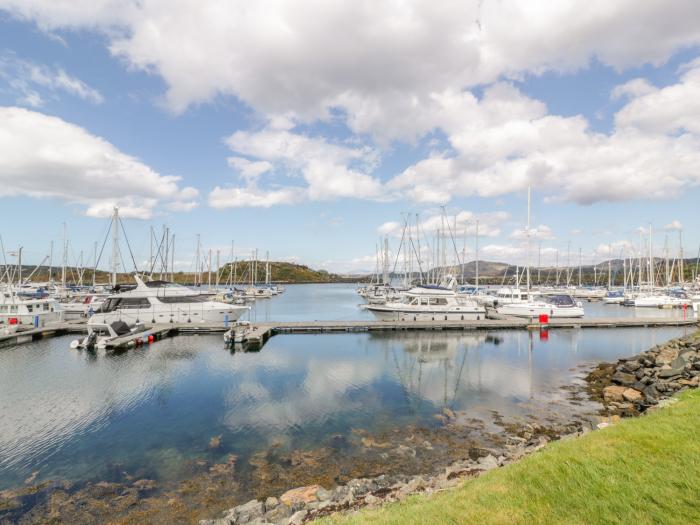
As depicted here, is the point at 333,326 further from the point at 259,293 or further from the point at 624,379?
the point at 259,293

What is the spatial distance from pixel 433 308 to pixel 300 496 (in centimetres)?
3823

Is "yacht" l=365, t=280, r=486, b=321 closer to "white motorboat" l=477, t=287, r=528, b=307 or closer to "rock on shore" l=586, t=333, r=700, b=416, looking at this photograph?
"white motorboat" l=477, t=287, r=528, b=307

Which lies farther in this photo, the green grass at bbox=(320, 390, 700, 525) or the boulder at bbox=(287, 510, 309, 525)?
the boulder at bbox=(287, 510, 309, 525)

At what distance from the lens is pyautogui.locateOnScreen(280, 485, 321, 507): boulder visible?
36.4ft

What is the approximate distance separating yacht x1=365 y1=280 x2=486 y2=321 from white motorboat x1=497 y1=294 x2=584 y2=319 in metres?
6.84

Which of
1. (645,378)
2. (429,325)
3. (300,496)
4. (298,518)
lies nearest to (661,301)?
(429,325)

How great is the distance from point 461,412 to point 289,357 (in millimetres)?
16257

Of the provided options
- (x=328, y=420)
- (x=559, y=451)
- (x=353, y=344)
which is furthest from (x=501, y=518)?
Answer: (x=353, y=344)

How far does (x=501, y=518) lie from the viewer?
6.74 meters

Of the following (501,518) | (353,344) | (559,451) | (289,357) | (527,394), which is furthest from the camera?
(353,344)

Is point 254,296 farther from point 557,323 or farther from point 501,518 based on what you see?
point 501,518

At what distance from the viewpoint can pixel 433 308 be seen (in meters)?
47.8

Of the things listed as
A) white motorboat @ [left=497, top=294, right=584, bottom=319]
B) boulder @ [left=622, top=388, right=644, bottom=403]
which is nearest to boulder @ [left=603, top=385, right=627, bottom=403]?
boulder @ [left=622, top=388, right=644, bottom=403]

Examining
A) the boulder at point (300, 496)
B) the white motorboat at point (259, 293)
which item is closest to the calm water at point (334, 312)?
the white motorboat at point (259, 293)
